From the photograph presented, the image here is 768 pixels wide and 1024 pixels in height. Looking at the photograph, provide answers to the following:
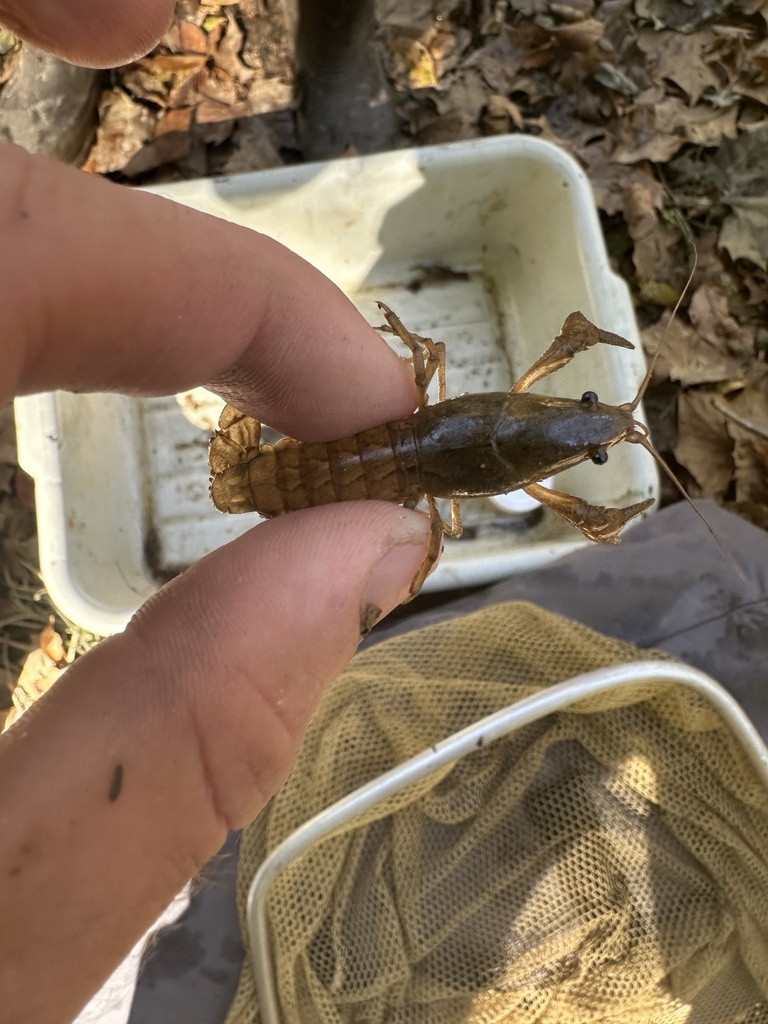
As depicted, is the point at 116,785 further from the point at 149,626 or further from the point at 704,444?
the point at 704,444

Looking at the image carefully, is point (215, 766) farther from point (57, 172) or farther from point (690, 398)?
point (690, 398)

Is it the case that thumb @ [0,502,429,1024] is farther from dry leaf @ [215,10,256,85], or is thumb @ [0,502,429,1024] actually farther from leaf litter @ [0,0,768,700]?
dry leaf @ [215,10,256,85]

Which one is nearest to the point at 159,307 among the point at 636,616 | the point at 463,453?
the point at 463,453

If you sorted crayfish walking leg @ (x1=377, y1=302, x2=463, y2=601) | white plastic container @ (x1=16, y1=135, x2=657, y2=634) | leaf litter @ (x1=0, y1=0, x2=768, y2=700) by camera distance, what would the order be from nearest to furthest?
crayfish walking leg @ (x1=377, y1=302, x2=463, y2=601), white plastic container @ (x1=16, y1=135, x2=657, y2=634), leaf litter @ (x1=0, y1=0, x2=768, y2=700)

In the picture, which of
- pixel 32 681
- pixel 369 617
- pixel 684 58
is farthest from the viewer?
pixel 684 58

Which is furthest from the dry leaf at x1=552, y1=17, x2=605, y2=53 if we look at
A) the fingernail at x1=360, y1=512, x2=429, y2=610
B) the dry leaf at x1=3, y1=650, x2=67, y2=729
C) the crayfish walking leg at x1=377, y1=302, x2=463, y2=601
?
the dry leaf at x1=3, y1=650, x2=67, y2=729

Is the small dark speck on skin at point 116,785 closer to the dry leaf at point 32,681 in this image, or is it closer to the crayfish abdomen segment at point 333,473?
the crayfish abdomen segment at point 333,473

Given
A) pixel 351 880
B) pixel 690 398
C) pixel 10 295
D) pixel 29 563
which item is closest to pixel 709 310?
pixel 690 398
